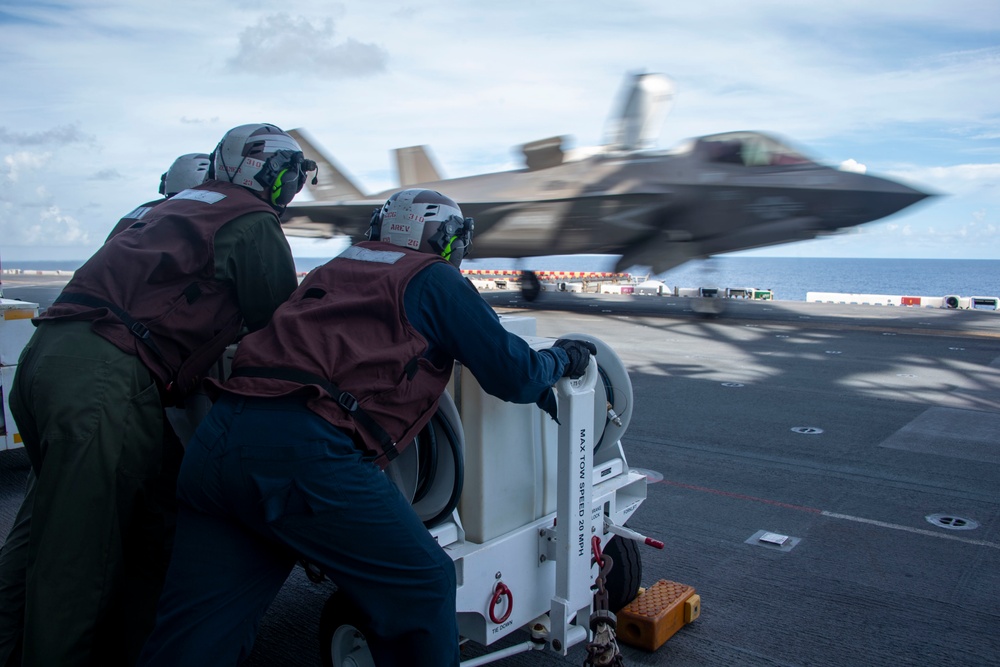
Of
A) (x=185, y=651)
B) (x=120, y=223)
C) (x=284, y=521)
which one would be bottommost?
(x=185, y=651)

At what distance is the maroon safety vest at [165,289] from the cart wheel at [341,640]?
1.01 meters

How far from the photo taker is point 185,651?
2.25 m

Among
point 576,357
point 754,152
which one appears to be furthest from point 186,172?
point 754,152

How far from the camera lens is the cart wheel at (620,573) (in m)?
3.68

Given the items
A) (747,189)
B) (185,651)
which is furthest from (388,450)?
(747,189)

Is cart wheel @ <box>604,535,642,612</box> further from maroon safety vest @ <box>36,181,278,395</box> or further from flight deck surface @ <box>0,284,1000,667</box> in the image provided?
maroon safety vest @ <box>36,181,278,395</box>

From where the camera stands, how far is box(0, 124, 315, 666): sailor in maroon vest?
8.93 feet

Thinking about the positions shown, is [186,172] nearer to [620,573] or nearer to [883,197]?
[620,573]

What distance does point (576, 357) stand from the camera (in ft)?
9.24

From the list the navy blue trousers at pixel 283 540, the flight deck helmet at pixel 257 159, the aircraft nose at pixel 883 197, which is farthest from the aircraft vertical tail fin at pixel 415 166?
the navy blue trousers at pixel 283 540

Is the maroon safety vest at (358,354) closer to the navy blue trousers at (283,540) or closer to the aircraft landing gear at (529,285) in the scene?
the navy blue trousers at (283,540)

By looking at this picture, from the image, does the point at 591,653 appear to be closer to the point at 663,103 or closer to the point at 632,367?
the point at 632,367

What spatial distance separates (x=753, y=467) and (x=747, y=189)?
9501 mm

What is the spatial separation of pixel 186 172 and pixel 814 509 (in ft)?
15.3
